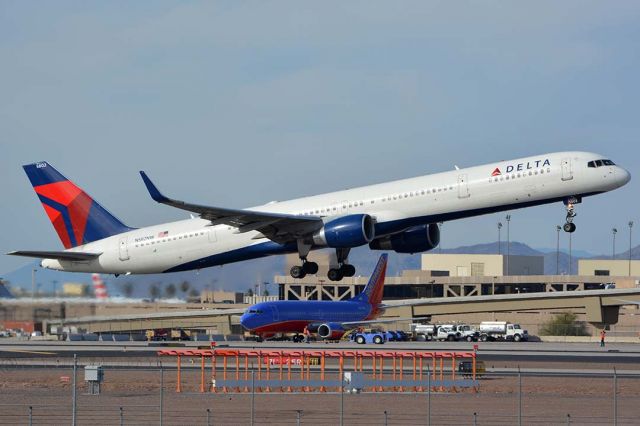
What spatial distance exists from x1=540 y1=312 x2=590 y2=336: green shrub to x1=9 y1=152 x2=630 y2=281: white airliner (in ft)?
204

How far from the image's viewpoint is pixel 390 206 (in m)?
60.9

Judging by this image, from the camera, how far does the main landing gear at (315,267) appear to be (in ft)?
209

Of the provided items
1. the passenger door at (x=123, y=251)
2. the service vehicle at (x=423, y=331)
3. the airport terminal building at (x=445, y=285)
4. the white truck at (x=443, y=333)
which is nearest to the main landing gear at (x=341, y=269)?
the passenger door at (x=123, y=251)

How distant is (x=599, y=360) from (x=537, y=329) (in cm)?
6440

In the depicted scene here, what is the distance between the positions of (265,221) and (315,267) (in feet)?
13.0

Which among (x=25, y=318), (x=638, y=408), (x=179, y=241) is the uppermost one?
(x=179, y=241)

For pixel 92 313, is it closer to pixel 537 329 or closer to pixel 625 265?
pixel 537 329

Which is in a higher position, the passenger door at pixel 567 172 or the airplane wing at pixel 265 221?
the passenger door at pixel 567 172

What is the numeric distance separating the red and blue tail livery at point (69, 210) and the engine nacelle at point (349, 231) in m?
14.7

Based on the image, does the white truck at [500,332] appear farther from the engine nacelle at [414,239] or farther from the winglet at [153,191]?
the winglet at [153,191]

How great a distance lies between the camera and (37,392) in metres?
46.3

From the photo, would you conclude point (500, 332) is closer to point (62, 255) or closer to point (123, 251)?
point (123, 251)

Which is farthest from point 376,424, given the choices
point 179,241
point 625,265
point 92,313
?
point 625,265

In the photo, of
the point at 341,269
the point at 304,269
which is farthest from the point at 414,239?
the point at 304,269
